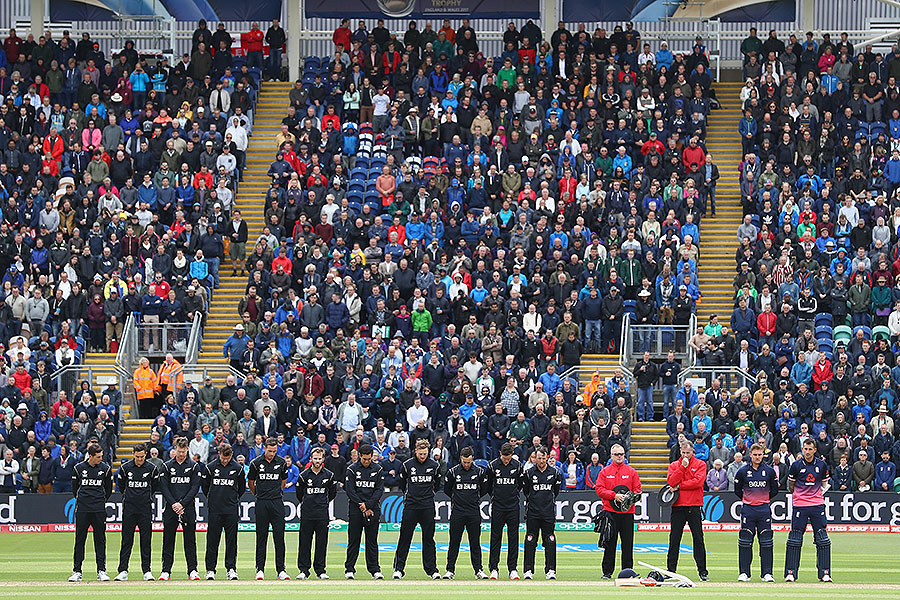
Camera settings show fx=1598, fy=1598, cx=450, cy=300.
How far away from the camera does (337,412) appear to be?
3359cm

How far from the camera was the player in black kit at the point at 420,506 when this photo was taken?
2205 centimetres

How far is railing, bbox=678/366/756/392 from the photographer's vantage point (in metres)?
34.6

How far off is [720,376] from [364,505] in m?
14.5

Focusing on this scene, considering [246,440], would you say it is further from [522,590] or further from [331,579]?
[522,590]

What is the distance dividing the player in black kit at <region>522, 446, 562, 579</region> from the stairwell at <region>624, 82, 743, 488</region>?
1125 cm

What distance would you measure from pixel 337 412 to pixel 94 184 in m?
10.4

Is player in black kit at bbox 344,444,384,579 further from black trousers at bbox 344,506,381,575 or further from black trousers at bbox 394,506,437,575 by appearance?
black trousers at bbox 394,506,437,575

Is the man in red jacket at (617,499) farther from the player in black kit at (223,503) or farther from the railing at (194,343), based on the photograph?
the railing at (194,343)

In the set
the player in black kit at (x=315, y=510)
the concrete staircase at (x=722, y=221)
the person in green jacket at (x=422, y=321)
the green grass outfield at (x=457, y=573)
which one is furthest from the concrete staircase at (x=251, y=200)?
the player in black kit at (x=315, y=510)

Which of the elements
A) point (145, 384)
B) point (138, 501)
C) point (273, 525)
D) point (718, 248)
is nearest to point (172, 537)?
point (138, 501)

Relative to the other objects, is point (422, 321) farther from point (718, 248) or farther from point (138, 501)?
point (138, 501)

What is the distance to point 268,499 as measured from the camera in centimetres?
2211

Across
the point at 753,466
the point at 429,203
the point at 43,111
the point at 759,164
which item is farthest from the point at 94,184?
the point at 753,466

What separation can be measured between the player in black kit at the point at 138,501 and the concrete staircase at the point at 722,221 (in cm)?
1863
